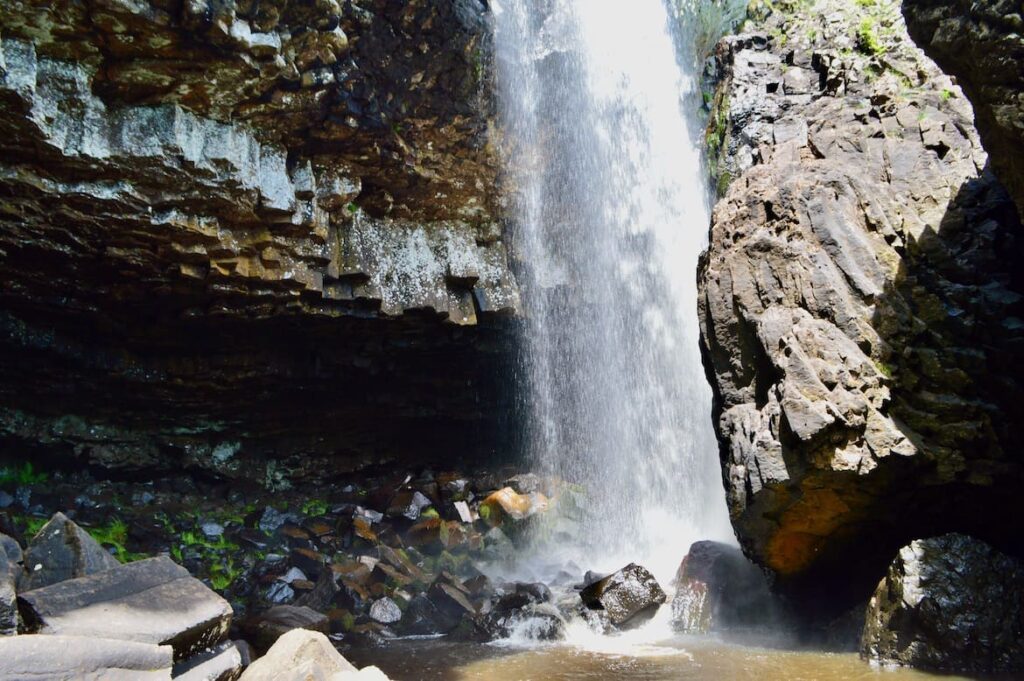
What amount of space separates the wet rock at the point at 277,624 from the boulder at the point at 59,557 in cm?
249

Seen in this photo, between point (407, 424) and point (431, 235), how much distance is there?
4.16m

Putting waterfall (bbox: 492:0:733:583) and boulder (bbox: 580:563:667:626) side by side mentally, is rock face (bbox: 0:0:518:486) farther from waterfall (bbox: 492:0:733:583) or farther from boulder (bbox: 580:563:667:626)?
boulder (bbox: 580:563:667:626)

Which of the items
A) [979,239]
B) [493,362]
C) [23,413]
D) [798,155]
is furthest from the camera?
[493,362]

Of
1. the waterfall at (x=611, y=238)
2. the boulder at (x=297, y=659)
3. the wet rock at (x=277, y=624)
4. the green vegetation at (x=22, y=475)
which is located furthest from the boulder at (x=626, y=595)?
the green vegetation at (x=22, y=475)

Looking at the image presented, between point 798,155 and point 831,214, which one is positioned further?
point 798,155

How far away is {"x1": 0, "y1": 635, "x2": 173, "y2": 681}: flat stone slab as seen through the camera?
3723 mm

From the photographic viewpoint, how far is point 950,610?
5832 mm

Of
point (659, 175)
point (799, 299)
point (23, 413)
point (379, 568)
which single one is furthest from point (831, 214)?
point (23, 413)

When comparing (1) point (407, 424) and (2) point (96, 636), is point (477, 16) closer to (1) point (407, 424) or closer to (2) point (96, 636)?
(1) point (407, 424)

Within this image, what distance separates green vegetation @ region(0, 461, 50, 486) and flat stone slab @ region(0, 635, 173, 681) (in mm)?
9234

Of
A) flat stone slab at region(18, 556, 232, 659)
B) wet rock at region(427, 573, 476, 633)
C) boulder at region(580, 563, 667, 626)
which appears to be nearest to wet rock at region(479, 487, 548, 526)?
wet rock at region(427, 573, 476, 633)

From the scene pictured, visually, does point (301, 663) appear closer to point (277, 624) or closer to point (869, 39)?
point (277, 624)

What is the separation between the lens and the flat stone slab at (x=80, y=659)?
372 cm

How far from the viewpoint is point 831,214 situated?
729 centimetres
